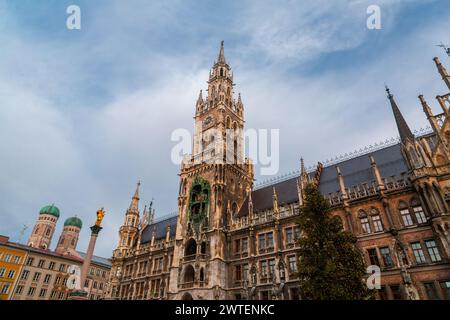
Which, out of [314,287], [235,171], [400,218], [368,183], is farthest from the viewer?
[235,171]

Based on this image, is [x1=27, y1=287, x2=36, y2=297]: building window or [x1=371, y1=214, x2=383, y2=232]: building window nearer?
[x1=371, y1=214, x2=383, y2=232]: building window

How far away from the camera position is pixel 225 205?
4009 cm

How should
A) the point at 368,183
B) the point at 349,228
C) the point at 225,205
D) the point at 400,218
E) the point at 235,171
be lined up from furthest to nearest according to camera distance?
1. the point at 235,171
2. the point at 225,205
3. the point at 368,183
4. the point at 349,228
5. the point at 400,218

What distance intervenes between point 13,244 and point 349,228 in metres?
63.4

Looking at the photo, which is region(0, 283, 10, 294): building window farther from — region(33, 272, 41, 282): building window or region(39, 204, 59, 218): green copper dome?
region(39, 204, 59, 218): green copper dome

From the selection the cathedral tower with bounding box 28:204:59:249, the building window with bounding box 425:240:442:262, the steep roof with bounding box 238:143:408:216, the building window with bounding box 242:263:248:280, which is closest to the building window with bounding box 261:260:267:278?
the building window with bounding box 242:263:248:280

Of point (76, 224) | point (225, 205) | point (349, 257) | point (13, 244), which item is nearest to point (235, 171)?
point (225, 205)

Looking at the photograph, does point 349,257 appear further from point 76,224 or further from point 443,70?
point 76,224

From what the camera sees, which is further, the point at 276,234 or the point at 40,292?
the point at 40,292

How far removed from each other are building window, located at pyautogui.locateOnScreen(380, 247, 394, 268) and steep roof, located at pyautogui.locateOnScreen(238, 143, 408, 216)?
25.9 feet

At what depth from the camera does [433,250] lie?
23688mm

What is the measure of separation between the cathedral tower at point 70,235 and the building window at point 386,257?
119 m

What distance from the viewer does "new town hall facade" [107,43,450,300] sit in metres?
24.5

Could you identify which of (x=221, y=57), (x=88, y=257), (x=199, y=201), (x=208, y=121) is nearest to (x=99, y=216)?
(x=88, y=257)
